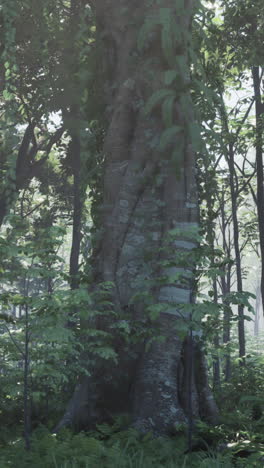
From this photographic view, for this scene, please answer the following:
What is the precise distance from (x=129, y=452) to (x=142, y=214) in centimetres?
335

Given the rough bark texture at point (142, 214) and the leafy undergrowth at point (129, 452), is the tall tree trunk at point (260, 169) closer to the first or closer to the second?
the rough bark texture at point (142, 214)

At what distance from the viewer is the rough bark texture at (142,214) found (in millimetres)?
7367

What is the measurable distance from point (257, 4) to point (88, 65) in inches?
207

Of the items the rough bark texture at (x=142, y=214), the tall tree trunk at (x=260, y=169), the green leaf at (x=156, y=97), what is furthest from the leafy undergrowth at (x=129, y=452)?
the tall tree trunk at (x=260, y=169)

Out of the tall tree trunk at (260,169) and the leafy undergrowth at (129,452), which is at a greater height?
A: the tall tree trunk at (260,169)

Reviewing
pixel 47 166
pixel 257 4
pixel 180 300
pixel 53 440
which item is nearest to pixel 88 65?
pixel 180 300

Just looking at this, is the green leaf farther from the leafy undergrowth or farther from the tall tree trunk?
the tall tree trunk

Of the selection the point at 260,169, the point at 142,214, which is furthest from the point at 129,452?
the point at 260,169

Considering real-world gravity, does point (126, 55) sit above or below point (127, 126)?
above

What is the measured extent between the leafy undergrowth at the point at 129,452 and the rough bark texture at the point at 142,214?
540mm

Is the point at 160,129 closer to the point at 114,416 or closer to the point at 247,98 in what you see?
the point at 114,416

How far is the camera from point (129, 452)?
5.91m

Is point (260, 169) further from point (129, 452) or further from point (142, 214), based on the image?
point (129, 452)

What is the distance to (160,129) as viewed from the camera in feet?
27.2
